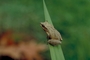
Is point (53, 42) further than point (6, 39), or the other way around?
point (6, 39)

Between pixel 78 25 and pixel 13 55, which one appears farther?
pixel 78 25

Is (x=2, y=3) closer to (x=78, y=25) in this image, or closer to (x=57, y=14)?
(x=57, y=14)

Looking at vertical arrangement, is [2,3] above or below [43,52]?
above

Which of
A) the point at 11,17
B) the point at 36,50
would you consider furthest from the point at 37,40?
the point at 11,17

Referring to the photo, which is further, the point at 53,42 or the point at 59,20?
the point at 59,20

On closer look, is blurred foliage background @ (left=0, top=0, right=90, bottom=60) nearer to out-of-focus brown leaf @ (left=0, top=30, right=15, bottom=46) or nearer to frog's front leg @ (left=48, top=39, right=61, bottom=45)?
out-of-focus brown leaf @ (left=0, top=30, right=15, bottom=46)

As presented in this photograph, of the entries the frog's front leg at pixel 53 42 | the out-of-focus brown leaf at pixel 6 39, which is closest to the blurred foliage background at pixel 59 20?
the out-of-focus brown leaf at pixel 6 39

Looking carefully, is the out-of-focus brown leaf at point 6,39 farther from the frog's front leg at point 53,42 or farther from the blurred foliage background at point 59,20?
the frog's front leg at point 53,42

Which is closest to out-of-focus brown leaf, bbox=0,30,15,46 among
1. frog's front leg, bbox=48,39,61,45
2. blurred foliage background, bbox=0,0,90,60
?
blurred foliage background, bbox=0,0,90,60
